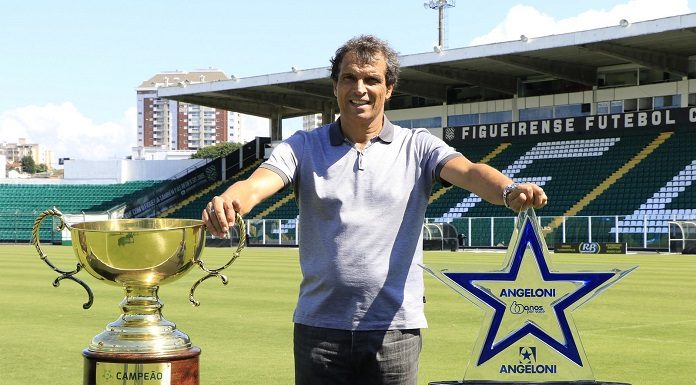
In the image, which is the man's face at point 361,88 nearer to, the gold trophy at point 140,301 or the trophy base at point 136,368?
the gold trophy at point 140,301

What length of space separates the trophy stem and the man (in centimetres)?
49

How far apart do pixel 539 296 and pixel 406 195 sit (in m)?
0.53

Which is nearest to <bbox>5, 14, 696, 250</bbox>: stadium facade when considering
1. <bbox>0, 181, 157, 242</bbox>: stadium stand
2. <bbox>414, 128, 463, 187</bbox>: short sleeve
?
<bbox>0, 181, 157, 242</bbox>: stadium stand

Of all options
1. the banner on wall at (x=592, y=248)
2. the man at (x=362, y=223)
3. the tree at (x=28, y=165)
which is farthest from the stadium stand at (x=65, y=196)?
the tree at (x=28, y=165)

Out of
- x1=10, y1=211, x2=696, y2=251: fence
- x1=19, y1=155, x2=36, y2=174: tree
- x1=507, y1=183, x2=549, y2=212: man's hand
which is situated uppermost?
x1=19, y1=155, x2=36, y2=174: tree

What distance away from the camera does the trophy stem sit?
3012mm

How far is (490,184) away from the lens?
338cm

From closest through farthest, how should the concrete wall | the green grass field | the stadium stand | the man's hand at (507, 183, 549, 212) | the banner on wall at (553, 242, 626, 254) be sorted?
1. the man's hand at (507, 183, 549, 212)
2. the green grass field
3. the banner on wall at (553, 242, 626, 254)
4. the stadium stand
5. the concrete wall

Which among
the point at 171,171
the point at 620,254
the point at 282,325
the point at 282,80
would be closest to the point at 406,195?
the point at 282,325

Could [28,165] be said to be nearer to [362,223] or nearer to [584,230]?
[584,230]

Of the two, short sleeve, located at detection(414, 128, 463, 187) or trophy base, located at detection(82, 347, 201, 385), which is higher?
short sleeve, located at detection(414, 128, 463, 187)

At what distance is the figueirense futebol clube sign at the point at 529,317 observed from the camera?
3396mm

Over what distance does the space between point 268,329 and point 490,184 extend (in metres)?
7.50

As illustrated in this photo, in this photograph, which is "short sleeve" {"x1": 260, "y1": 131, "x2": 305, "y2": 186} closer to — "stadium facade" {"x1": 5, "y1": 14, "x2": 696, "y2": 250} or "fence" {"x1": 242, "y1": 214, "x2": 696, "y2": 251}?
"fence" {"x1": 242, "y1": 214, "x2": 696, "y2": 251}
